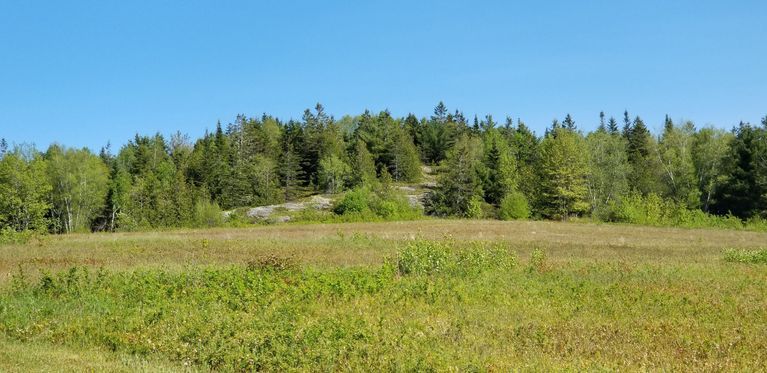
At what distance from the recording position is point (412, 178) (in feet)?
364

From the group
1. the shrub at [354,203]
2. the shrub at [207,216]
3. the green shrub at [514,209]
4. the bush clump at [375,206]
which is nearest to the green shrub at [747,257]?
the green shrub at [514,209]

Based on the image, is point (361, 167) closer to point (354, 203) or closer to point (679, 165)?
point (354, 203)

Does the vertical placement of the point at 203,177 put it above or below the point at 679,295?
above

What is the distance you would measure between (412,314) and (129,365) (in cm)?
563

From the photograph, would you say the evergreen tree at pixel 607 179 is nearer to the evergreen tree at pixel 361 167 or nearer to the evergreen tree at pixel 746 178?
the evergreen tree at pixel 746 178

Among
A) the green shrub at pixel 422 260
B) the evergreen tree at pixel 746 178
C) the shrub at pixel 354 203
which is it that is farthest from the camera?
the shrub at pixel 354 203

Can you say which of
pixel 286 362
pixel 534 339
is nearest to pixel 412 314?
pixel 534 339

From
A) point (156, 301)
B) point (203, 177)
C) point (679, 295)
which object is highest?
point (203, 177)

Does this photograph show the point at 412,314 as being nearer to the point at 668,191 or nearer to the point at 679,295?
the point at 679,295

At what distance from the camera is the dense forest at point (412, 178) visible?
2803 inches

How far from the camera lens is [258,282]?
14.3 metres

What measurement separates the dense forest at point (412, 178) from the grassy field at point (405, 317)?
45.6m

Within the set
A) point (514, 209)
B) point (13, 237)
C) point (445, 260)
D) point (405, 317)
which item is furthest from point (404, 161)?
point (405, 317)

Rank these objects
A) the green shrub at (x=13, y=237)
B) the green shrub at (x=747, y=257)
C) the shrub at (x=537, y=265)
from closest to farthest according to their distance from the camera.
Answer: the shrub at (x=537, y=265)
the green shrub at (x=747, y=257)
the green shrub at (x=13, y=237)
